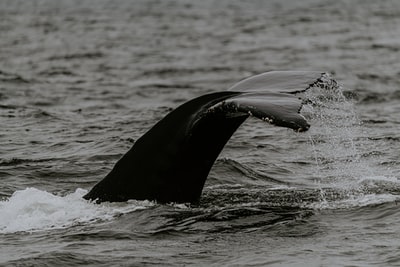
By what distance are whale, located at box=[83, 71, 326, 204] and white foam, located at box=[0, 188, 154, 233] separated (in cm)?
8

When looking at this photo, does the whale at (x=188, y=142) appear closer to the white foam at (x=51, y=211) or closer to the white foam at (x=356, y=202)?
the white foam at (x=51, y=211)

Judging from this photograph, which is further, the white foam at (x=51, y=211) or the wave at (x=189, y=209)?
the white foam at (x=51, y=211)

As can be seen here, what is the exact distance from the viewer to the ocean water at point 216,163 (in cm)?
753

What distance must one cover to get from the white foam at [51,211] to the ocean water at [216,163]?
0.04 feet

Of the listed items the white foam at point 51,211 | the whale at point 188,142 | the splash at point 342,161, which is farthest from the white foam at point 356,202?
the white foam at point 51,211

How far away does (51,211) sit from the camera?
8516mm

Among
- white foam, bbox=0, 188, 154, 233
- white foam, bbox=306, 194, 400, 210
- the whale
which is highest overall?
the whale

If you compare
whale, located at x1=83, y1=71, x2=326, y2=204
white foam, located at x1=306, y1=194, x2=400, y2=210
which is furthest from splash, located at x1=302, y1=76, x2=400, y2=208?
whale, located at x1=83, y1=71, x2=326, y2=204

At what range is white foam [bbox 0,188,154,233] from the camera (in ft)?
26.9

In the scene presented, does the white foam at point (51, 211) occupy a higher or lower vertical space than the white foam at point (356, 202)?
higher

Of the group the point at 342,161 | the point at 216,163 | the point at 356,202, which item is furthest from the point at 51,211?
the point at 342,161

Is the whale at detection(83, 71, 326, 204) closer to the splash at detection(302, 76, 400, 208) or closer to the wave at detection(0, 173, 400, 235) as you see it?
the wave at detection(0, 173, 400, 235)

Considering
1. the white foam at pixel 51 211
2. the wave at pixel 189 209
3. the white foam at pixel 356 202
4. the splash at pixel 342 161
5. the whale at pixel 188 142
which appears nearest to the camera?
the whale at pixel 188 142

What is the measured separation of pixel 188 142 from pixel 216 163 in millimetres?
3413
